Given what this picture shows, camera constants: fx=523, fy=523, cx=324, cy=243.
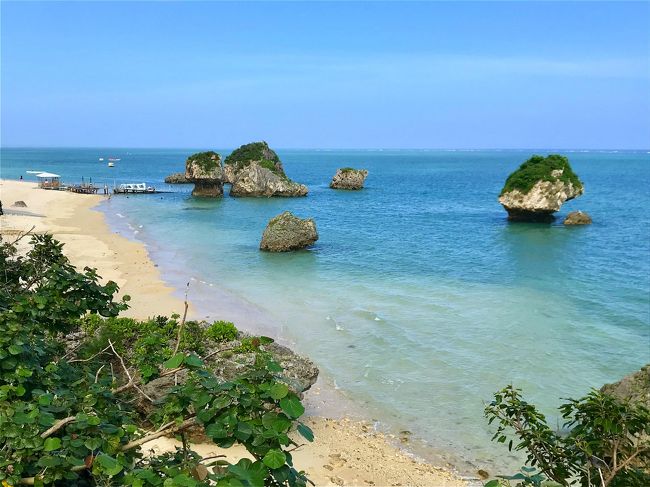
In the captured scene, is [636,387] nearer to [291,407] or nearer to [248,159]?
[291,407]

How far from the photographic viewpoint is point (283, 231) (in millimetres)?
38625

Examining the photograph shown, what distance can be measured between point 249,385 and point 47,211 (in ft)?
204

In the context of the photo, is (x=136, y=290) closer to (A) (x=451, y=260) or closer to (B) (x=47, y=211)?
(A) (x=451, y=260)

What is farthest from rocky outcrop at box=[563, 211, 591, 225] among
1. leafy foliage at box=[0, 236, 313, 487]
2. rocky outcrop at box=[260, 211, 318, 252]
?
leafy foliage at box=[0, 236, 313, 487]

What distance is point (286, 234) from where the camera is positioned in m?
38.7

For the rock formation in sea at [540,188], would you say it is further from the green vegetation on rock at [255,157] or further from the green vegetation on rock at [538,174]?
the green vegetation on rock at [255,157]

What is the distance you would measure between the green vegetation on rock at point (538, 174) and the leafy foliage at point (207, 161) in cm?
4621

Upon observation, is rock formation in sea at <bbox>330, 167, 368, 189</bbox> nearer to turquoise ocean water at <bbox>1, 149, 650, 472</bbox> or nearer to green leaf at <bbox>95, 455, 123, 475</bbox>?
turquoise ocean water at <bbox>1, 149, 650, 472</bbox>

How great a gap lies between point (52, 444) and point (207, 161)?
83.0m

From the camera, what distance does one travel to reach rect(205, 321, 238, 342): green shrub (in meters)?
14.9

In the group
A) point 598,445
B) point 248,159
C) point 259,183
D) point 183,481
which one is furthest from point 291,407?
point 248,159

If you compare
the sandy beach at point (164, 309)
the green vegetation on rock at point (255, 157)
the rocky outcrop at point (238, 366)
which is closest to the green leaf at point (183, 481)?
the sandy beach at point (164, 309)

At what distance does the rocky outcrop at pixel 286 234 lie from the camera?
127 ft

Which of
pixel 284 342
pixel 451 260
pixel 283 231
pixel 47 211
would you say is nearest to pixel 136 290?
pixel 284 342
